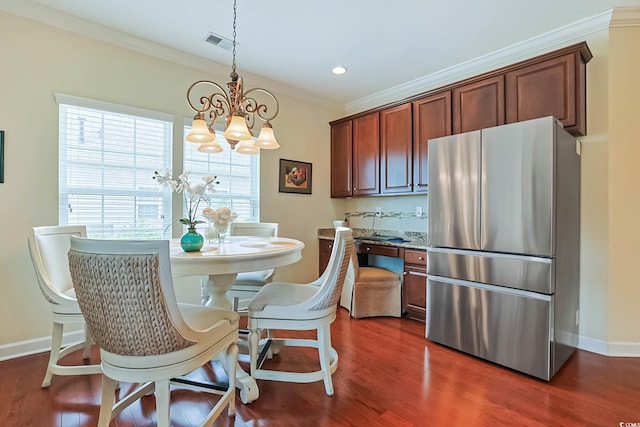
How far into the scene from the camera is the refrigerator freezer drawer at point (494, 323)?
212 cm

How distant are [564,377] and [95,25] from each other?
4513 millimetres

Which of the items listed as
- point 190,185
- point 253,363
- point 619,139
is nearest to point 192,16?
point 190,185

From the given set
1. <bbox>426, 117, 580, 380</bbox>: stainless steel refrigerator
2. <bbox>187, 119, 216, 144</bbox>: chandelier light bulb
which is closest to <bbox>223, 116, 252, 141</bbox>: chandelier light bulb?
<bbox>187, 119, 216, 144</bbox>: chandelier light bulb

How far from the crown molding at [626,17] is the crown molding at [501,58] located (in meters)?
0.04

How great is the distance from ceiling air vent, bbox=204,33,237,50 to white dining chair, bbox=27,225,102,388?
77.1 inches

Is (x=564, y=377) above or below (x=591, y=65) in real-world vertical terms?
below

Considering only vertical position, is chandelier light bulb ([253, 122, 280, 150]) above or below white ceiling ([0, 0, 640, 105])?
below

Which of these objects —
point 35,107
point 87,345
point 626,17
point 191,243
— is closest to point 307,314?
point 191,243

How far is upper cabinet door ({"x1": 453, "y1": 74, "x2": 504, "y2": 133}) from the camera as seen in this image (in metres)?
2.85

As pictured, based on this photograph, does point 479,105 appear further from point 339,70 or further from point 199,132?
point 199,132

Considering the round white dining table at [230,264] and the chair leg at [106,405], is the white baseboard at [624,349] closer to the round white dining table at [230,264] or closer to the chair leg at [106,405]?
the round white dining table at [230,264]

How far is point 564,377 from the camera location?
2.16 meters

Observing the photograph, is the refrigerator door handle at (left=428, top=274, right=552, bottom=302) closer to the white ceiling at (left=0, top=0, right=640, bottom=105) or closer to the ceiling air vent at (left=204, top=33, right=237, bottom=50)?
the white ceiling at (left=0, top=0, right=640, bottom=105)

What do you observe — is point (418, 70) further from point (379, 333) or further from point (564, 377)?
point (564, 377)
